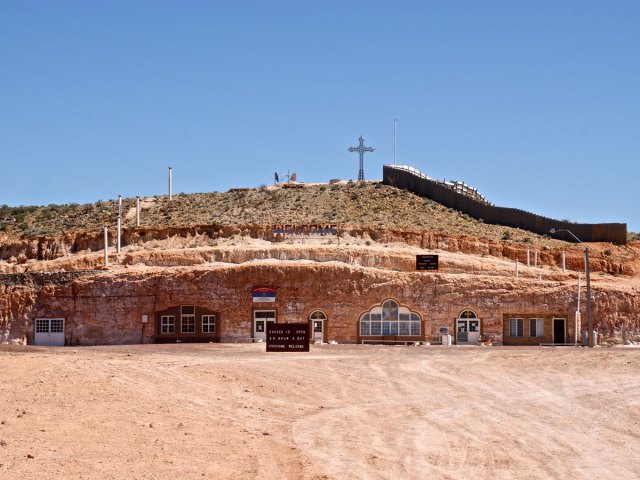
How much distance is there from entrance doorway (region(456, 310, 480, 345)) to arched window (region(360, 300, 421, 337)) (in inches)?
99.6

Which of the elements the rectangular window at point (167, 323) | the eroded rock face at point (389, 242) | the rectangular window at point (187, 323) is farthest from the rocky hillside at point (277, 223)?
the rectangular window at point (187, 323)

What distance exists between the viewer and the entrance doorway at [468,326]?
56.4 metres

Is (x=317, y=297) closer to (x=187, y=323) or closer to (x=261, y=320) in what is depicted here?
(x=261, y=320)

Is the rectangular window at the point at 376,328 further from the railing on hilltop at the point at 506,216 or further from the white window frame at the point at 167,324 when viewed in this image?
the railing on hilltop at the point at 506,216

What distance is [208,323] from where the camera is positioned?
2249 inches

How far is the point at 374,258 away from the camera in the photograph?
5956 centimetres

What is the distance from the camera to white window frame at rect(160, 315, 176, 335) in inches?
2256

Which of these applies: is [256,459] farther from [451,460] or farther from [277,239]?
[277,239]

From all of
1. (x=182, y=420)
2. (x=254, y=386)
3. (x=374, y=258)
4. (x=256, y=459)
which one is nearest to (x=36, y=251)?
(x=374, y=258)

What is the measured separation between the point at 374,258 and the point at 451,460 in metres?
39.8

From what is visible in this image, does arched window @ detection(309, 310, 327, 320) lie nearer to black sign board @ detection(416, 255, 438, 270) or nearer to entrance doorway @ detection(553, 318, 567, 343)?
black sign board @ detection(416, 255, 438, 270)

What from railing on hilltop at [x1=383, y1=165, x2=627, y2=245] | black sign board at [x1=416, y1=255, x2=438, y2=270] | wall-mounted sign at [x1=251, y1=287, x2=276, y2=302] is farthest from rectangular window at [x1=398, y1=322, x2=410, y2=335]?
railing on hilltop at [x1=383, y1=165, x2=627, y2=245]

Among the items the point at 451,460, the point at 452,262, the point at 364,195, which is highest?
the point at 364,195

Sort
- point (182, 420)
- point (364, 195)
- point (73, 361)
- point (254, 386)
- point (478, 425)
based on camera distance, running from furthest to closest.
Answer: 1. point (364, 195)
2. point (73, 361)
3. point (254, 386)
4. point (478, 425)
5. point (182, 420)
